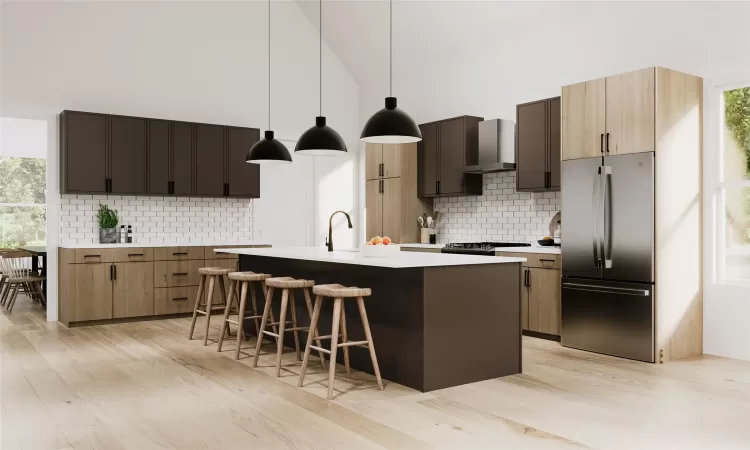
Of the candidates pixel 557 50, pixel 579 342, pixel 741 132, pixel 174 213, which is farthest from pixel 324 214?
pixel 741 132

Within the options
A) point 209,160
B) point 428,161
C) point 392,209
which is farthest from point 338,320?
point 209,160

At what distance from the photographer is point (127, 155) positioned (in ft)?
25.9

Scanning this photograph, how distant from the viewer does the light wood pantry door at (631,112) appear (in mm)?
5559

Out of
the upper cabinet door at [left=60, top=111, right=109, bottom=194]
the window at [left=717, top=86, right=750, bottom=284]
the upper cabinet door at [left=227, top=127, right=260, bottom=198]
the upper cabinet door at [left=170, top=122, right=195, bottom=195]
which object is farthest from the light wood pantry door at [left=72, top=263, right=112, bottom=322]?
the window at [left=717, top=86, right=750, bottom=284]

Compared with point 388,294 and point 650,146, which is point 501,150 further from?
point 388,294

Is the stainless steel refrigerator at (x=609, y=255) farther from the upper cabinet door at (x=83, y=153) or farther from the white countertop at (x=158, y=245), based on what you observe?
the upper cabinet door at (x=83, y=153)

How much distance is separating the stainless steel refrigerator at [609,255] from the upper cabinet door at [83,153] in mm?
5308

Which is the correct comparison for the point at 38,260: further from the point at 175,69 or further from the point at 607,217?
the point at 607,217

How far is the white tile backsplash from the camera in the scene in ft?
26.1

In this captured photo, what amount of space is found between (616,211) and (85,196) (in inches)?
242

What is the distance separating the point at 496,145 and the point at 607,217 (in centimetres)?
187

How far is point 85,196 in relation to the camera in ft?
26.3

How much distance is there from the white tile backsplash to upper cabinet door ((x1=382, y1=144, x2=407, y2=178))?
2.04m

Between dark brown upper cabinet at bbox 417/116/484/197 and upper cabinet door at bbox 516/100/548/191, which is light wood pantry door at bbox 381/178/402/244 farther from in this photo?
upper cabinet door at bbox 516/100/548/191
